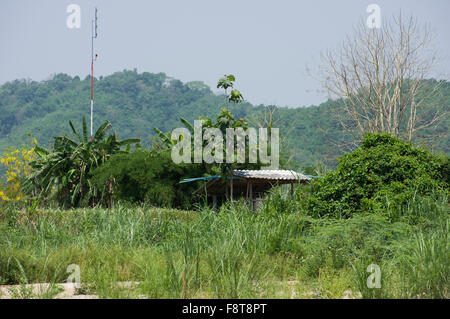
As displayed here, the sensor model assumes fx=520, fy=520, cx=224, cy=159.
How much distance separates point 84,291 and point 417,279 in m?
3.76

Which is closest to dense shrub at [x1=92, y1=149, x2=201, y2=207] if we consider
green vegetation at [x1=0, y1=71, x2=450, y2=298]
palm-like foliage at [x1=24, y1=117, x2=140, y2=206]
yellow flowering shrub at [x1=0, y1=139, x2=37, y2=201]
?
palm-like foliage at [x1=24, y1=117, x2=140, y2=206]

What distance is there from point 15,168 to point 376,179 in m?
20.0

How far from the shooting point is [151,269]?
6172 millimetres

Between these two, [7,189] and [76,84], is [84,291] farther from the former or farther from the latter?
[76,84]

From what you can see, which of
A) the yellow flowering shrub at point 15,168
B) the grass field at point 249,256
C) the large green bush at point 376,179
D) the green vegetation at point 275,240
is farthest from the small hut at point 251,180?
the yellow flowering shrub at point 15,168

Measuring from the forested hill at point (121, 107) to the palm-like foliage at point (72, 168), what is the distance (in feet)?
80.4

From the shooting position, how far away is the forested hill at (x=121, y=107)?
51.1 metres

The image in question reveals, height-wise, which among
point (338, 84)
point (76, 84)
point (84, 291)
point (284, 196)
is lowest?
point (84, 291)

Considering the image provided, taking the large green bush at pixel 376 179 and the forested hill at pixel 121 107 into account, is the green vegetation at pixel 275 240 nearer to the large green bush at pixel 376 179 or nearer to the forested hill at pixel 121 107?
the large green bush at pixel 376 179

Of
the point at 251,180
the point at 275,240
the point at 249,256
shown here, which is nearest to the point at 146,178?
the point at 251,180

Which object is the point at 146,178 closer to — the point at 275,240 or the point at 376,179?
the point at 376,179

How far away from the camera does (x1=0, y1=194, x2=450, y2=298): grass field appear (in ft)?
18.5

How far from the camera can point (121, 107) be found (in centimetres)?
5975
